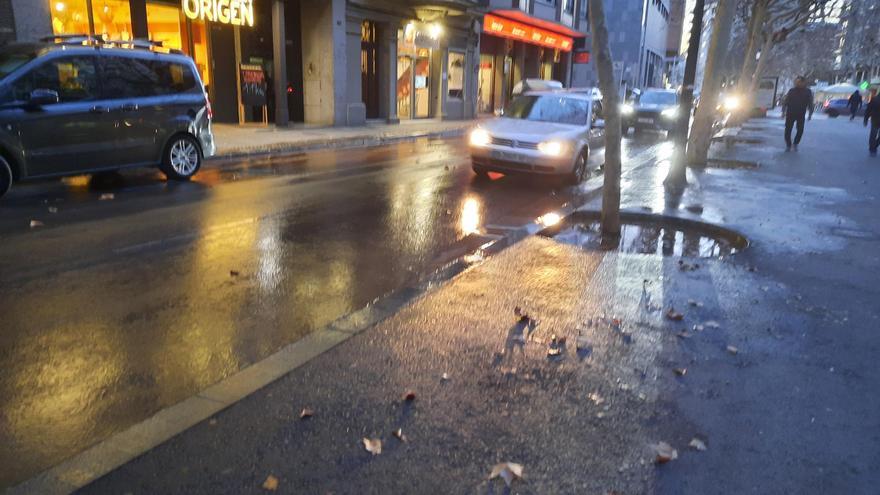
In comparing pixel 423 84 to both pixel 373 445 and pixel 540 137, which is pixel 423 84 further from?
pixel 373 445

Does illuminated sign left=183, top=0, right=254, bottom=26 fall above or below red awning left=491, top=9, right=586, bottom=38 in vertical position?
below

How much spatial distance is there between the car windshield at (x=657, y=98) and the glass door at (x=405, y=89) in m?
10.0

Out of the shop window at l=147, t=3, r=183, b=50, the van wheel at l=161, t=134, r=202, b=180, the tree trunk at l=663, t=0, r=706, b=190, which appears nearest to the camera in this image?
the van wheel at l=161, t=134, r=202, b=180

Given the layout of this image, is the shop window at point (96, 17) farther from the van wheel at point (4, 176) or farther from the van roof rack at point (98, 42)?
the van wheel at point (4, 176)

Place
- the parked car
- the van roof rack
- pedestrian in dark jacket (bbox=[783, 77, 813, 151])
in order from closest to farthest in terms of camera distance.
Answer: the van roof rack < pedestrian in dark jacket (bbox=[783, 77, 813, 151]) < the parked car

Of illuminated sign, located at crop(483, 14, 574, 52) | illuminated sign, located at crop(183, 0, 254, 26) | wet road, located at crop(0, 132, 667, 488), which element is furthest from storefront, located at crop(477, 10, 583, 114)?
wet road, located at crop(0, 132, 667, 488)

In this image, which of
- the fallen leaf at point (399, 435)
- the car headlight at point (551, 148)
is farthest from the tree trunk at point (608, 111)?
the fallen leaf at point (399, 435)

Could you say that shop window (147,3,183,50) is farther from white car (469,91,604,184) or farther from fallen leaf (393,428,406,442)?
fallen leaf (393,428,406,442)

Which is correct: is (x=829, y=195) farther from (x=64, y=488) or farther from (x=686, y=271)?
(x=64, y=488)

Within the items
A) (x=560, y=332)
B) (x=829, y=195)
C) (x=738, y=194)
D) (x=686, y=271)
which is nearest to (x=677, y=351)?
(x=560, y=332)

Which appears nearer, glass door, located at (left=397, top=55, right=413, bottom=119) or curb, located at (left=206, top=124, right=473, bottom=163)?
curb, located at (left=206, top=124, right=473, bottom=163)

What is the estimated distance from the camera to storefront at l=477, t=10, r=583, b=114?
109 ft

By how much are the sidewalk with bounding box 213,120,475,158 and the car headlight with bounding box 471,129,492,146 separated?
5792 mm

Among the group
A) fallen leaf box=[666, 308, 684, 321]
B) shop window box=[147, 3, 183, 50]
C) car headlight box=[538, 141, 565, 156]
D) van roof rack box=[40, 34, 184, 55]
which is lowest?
fallen leaf box=[666, 308, 684, 321]
